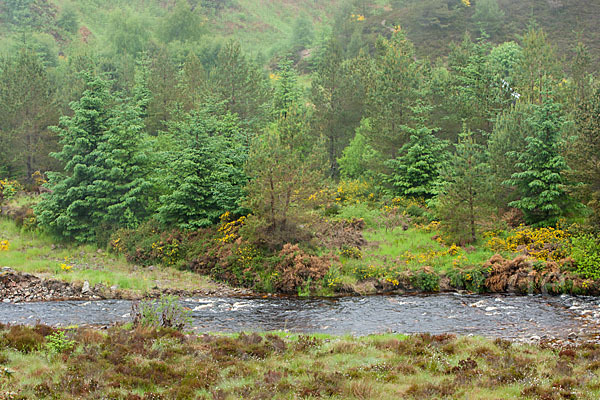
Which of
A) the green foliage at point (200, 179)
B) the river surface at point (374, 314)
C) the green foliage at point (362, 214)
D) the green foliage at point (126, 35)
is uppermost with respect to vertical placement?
the green foliage at point (126, 35)

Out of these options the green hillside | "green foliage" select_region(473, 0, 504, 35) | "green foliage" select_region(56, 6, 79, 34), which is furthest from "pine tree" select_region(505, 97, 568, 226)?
"green foliage" select_region(56, 6, 79, 34)

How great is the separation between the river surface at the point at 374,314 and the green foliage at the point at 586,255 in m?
1.65

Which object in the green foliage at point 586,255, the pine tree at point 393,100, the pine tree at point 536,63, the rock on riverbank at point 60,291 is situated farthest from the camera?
the pine tree at point 536,63

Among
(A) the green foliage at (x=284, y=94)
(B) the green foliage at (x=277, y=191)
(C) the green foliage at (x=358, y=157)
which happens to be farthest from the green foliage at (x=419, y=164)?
(B) the green foliage at (x=277, y=191)

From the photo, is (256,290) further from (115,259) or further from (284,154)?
(115,259)

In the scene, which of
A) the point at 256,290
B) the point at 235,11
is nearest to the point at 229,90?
the point at 256,290

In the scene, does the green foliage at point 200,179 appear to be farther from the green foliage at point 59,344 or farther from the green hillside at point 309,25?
the green hillside at point 309,25

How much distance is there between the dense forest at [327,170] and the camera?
26859 mm

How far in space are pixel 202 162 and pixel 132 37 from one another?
61.4 m

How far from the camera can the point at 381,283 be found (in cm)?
2580

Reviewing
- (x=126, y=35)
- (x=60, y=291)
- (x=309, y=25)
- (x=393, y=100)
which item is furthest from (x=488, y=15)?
(x=60, y=291)

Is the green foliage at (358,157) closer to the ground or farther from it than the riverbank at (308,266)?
farther from it

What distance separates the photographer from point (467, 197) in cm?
2892

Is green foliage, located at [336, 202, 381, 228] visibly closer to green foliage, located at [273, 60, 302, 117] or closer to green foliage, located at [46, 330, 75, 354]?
green foliage, located at [273, 60, 302, 117]
